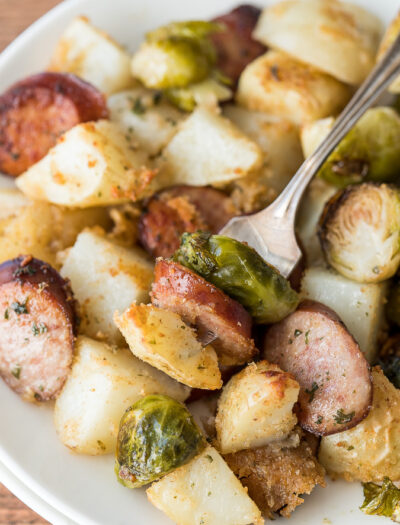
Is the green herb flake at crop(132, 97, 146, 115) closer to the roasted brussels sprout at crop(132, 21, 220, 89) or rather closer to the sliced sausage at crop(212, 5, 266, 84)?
the roasted brussels sprout at crop(132, 21, 220, 89)

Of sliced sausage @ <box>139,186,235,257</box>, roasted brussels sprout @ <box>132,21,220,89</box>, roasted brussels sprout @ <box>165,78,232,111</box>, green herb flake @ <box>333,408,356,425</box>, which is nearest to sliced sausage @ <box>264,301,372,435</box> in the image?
green herb flake @ <box>333,408,356,425</box>

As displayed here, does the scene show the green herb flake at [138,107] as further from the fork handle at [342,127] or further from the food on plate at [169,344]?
the food on plate at [169,344]

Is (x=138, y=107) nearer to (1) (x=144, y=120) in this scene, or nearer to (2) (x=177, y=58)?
(1) (x=144, y=120)

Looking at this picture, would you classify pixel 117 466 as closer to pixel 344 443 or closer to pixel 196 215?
pixel 344 443

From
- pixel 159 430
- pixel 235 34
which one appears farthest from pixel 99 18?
pixel 159 430

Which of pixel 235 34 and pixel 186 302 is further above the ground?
pixel 235 34

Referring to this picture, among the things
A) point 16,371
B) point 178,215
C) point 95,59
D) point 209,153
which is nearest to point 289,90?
point 209,153
